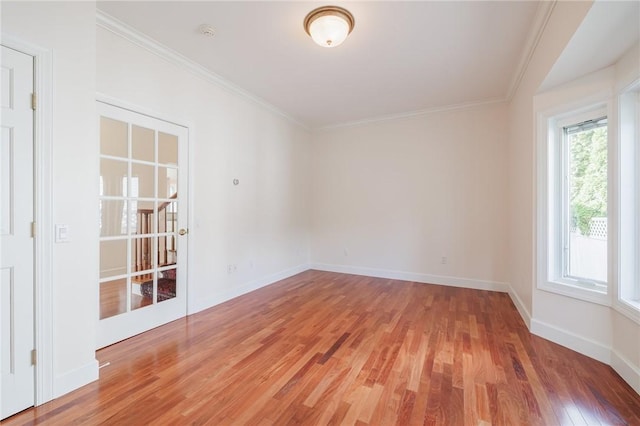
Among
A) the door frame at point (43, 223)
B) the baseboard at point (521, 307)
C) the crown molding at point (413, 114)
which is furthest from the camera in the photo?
the crown molding at point (413, 114)

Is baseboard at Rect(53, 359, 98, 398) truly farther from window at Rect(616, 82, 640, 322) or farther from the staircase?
window at Rect(616, 82, 640, 322)

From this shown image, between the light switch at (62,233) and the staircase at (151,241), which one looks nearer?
the light switch at (62,233)

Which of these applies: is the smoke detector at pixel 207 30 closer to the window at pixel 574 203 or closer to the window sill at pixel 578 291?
the window at pixel 574 203

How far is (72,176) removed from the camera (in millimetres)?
1883

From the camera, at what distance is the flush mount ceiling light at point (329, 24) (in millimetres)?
2246

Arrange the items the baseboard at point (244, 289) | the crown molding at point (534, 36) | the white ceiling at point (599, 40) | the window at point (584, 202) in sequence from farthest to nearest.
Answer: the baseboard at point (244, 289) < the window at point (584, 202) < the crown molding at point (534, 36) < the white ceiling at point (599, 40)

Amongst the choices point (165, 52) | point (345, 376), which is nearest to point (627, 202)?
point (345, 376)

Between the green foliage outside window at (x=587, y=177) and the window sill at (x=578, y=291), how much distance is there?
1.66ft

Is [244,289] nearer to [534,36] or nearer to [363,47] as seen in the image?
[363,47]

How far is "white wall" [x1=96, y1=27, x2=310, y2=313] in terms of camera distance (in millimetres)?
2662

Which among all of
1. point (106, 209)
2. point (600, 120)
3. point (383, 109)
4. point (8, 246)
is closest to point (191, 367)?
point (8, 246)

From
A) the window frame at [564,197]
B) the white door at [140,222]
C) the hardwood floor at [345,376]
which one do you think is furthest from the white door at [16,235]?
the window frame at [564,197]

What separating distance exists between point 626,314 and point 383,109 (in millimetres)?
3739

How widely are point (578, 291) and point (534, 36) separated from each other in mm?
Answer: 2335
